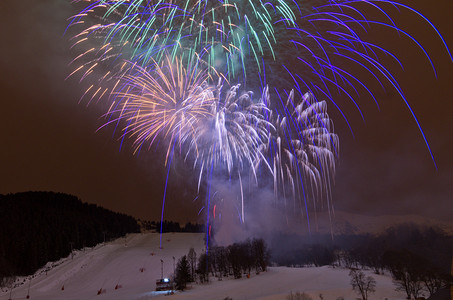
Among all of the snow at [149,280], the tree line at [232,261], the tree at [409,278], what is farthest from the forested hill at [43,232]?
the tree at [409,278]

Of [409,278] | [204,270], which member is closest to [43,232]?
[204,270]

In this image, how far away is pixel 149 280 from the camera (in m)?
76.6

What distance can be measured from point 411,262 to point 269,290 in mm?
36625

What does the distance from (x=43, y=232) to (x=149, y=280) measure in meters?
66.5

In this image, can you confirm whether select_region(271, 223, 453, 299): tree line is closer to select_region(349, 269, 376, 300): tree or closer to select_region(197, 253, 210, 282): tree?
select_region(349, 269, 376, 300): tree

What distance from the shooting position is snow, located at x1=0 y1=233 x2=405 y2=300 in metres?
53.3

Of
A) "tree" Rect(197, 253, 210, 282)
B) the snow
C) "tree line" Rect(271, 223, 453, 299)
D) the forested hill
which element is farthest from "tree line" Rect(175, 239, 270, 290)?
the forested hill

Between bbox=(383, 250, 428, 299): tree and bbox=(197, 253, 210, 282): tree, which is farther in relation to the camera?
bbox=(197, 253, 210, 282): tree

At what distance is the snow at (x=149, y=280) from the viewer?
53.3 meters

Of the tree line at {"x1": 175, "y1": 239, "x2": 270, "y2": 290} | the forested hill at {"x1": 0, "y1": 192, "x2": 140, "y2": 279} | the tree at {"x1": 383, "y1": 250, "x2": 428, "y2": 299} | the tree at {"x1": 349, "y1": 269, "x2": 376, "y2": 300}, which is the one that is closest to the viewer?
the tree at {"x1": 349, "y1": 269, "x2": 376, "y2": 300}

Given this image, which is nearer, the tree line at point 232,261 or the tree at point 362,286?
the tree at point 362,286

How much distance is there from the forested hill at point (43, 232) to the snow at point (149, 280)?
215 inches

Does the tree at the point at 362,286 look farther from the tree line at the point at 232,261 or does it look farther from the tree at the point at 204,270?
Result: the tree at the point at 204,270

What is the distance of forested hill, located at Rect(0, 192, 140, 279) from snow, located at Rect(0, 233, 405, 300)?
18.0 feet
